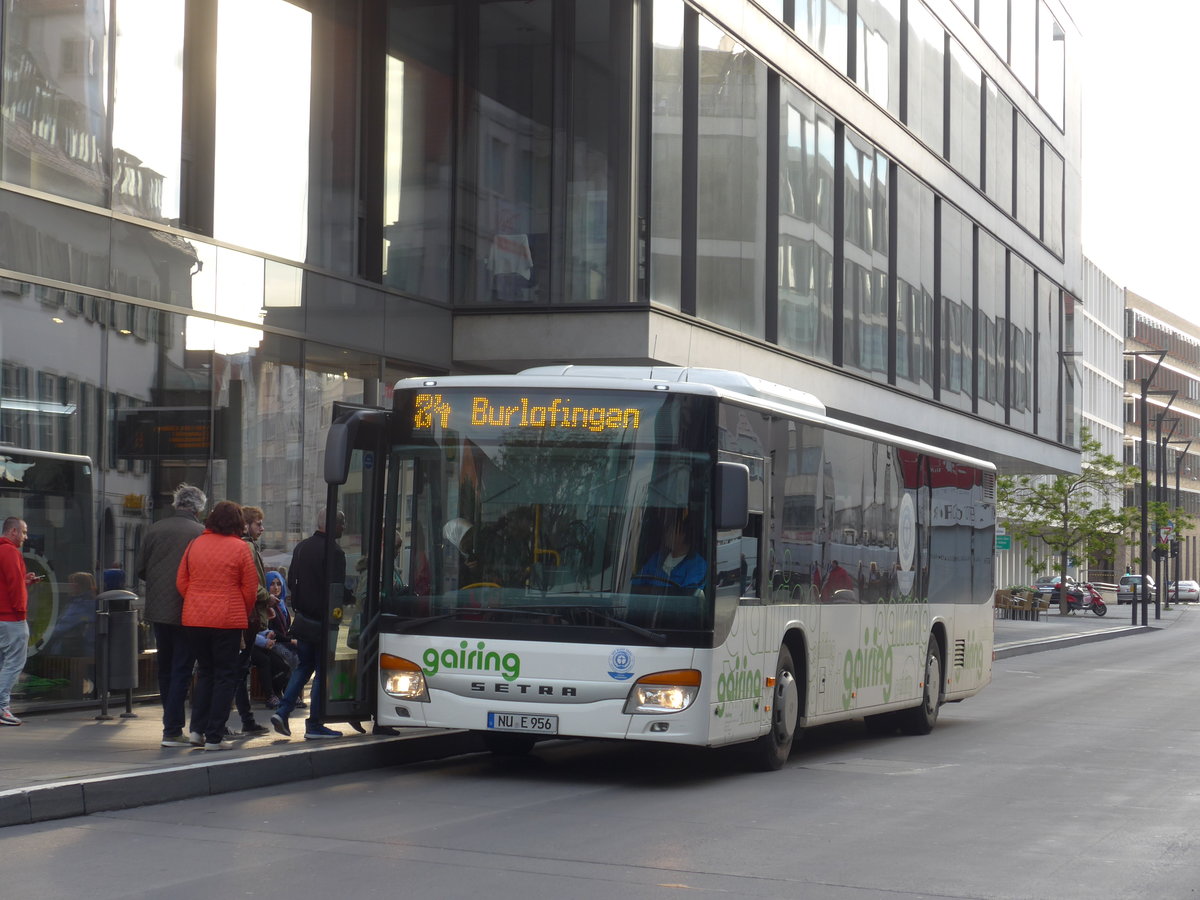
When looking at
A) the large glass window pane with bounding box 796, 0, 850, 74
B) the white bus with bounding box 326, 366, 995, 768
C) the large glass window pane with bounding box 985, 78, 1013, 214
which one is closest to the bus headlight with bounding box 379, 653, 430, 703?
the white bus with bounding box 326, 366, 995, 768

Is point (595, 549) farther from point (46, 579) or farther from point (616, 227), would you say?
point (616, 227)

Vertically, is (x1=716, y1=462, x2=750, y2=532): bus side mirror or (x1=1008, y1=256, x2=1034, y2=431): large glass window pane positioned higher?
(x1=1008, y1=256, x2=1034, y2=431): large glass window pane

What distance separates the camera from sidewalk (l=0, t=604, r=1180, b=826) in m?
9.86

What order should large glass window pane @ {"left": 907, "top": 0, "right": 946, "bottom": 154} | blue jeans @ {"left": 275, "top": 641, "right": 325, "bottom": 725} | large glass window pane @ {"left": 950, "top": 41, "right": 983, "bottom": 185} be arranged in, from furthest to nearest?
large glass window pane @ {"left": 950, "top": 41, "right": 983, "bottom": 185}
large glass window pane @ {"left": 907, "top": 0, "right": 946, "bottom": 154}
blue jeans @ {"left": 275, "top": 641, "right": 325, "bottom": 725}

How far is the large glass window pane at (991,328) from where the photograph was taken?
40.8 metres

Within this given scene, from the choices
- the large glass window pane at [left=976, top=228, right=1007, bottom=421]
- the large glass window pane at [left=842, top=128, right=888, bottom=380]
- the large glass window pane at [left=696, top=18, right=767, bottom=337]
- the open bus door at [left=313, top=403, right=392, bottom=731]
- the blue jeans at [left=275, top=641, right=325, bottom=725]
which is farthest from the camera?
the large glass window pane at [left=976, top=228, right=1007, bottom=421]

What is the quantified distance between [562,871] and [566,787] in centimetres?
371

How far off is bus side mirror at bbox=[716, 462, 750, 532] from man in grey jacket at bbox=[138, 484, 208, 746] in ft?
12.4

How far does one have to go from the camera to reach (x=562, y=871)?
8336 millimetres

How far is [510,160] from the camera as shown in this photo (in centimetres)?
2378

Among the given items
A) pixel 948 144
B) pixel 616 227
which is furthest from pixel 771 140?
pixel 948 144

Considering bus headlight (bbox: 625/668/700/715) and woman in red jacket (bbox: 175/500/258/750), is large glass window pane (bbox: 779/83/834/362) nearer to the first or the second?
bus headlight (bbox: 625/668/700/715)

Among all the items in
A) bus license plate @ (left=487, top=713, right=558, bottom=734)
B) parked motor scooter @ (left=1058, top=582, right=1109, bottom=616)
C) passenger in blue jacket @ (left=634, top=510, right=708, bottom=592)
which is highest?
passenger in blue jacket @ (left=634, top=510, right=708, bottom=592)

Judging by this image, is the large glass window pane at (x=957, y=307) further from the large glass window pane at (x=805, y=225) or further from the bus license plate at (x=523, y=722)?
the bus license plate at (x=523, y=722)
